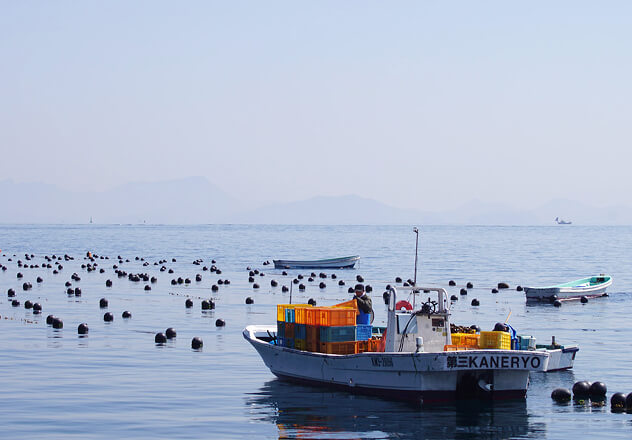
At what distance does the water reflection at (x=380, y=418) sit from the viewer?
2614 centimetres

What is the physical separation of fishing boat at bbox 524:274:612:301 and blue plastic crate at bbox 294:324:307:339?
41.9m

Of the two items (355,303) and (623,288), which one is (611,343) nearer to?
(355,303)

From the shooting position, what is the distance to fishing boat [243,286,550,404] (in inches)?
1110

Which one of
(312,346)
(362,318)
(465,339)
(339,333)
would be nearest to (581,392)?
(465,339)

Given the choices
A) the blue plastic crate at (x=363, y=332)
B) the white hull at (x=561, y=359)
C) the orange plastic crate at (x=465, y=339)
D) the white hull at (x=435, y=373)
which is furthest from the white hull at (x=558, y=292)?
the white hull at (x=435, y=373)

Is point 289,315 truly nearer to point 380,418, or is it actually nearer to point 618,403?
point 380,418

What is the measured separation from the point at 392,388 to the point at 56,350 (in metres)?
18.1

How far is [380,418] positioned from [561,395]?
276 inches

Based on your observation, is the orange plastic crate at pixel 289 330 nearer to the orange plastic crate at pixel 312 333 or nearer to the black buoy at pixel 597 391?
the orange plastic crate at pixel 312 333

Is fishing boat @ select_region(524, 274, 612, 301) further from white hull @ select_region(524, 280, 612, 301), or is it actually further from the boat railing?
the boat railing

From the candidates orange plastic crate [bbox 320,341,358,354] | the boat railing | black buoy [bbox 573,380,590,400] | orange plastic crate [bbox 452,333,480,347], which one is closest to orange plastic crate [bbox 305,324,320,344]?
orange plastic crate [bbox 320,341,358,354]

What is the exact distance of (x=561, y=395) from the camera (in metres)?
31.0

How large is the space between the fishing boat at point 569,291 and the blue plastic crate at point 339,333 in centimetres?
4277

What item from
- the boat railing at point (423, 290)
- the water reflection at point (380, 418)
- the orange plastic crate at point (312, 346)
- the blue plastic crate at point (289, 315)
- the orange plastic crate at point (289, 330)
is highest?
the boat railing at point (423, 290)
